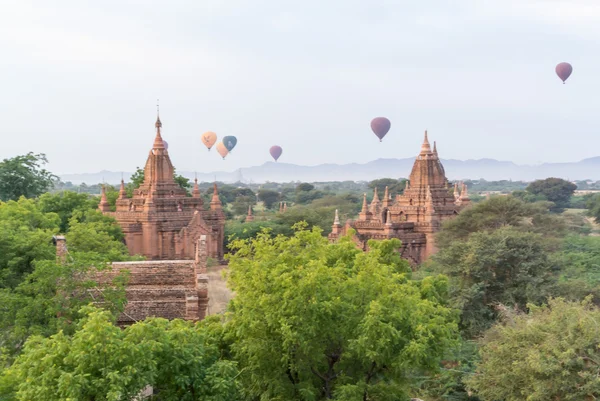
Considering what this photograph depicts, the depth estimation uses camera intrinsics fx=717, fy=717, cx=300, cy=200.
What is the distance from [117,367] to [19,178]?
44.8 m

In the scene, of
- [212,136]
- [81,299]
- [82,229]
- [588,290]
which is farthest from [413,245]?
[212,136]

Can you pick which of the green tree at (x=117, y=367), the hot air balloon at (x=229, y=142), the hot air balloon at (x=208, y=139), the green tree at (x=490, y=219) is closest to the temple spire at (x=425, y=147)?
the green tree at (x=490, y=219)

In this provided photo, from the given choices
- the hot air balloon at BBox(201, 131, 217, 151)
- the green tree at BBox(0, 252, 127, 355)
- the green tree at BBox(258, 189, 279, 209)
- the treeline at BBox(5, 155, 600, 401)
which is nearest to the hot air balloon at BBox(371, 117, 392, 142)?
the hot air balloon at BBox(201, 131, 217, 151)

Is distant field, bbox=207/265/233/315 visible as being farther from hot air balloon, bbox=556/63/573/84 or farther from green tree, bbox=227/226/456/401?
hot air balloon, bbox=556/63/573/84

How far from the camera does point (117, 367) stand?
44.3 ft

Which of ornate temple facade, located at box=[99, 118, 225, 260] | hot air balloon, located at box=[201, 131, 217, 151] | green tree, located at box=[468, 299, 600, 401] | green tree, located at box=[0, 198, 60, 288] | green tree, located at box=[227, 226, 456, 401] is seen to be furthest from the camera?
hot air balloon, located at box=[201, 131, 217, 151]

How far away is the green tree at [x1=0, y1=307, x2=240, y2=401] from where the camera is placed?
1300 centimetres

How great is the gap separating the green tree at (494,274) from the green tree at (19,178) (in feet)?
116

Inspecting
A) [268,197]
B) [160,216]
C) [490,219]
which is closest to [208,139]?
[268,197]

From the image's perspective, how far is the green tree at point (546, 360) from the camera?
1866cm

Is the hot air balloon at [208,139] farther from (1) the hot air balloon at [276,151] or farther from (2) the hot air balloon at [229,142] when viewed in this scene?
(1) the hot air balloon at [276,151]

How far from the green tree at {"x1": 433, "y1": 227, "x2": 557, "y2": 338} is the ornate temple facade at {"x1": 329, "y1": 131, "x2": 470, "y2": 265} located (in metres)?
11.5

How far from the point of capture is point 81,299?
66.2 ft

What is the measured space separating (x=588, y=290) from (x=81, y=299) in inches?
825
